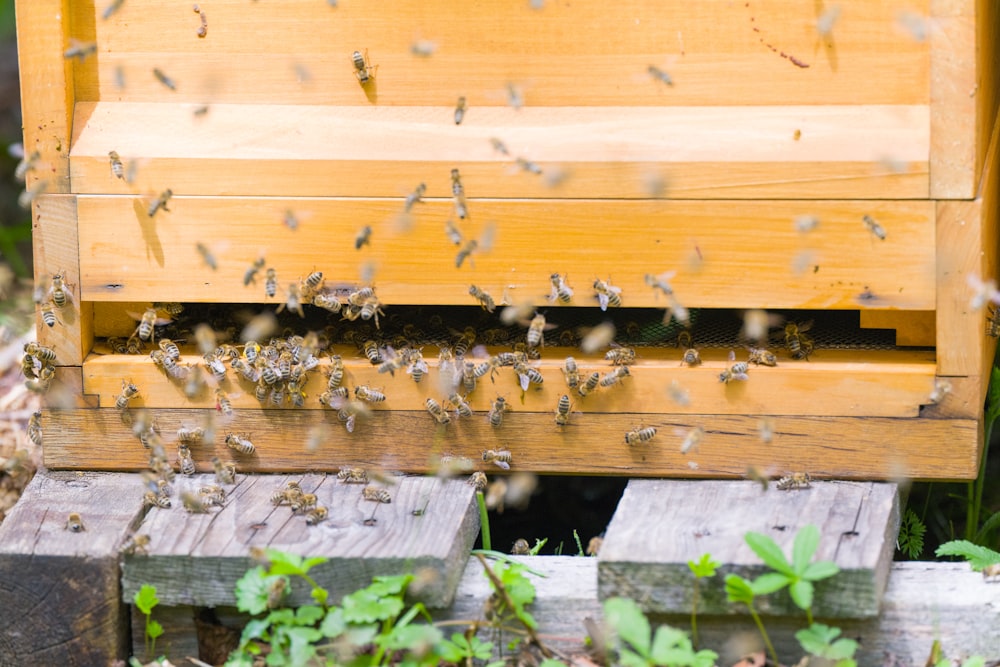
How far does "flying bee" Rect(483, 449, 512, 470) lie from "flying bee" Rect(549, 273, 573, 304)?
0.46m

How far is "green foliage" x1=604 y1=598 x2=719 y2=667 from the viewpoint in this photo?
2434mm

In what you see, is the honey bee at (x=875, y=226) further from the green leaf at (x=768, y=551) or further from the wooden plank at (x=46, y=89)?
the wooden plank at (x=46, y=89)

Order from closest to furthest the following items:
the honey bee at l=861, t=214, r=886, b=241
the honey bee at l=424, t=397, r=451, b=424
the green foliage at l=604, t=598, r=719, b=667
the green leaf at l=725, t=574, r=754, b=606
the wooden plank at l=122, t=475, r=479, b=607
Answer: the green foliage at l=604, t=598, r=719, b=667
the green leaf at l=725, t=574, r=754, b=606
the wooden plank at l=122, t=475, r=479, b=607
the honey bee at l=861, t=214, r=886, b=241
the honey bee at l=424, t=397, r=451, b=424

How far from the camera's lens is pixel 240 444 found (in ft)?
11.1

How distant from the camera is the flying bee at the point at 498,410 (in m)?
3.29

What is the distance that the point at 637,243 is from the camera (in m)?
3.20

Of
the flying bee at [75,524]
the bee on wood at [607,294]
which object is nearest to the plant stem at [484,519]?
the bee on wood at [607,294]

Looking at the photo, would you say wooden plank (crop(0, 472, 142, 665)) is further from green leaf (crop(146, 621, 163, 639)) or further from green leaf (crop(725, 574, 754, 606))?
green leaf (crop(725, 574, 754, 606))

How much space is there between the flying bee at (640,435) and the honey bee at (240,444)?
1082 millimetres

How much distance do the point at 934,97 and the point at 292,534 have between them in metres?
1.98

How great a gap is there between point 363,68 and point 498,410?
1.01 metres

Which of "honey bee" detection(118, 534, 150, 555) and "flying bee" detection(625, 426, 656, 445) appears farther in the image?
"flying bee" detection(625, 426, 656, 445)

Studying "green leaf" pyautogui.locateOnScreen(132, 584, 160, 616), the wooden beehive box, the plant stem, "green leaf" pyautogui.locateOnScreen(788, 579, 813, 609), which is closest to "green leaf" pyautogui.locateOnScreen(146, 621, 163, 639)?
"green leaf" pyautogui.locateOnScreen(132, 584, 160, 616)

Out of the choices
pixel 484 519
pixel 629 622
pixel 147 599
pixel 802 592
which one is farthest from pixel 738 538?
pixel 147 599
